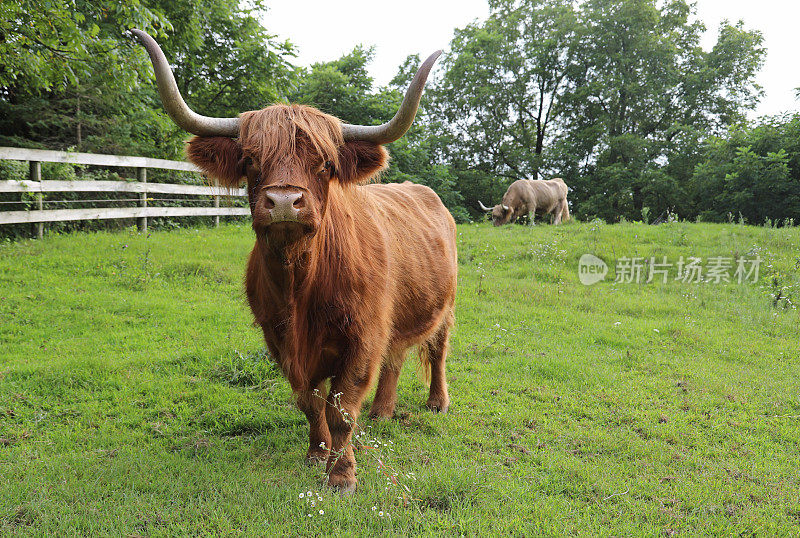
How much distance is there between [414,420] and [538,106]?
105ft

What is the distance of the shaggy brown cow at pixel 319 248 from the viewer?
2.46m

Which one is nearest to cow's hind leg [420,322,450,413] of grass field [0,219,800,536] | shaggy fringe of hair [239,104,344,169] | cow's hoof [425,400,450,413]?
cow's hoof [425,400,450,413]

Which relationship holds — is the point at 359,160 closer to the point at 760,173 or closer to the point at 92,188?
the point at 92,188

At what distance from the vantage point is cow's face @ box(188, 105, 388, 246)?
2289 mm

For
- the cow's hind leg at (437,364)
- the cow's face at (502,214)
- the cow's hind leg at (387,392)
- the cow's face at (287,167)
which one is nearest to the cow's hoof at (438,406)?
the cow's hind leg at (437,364)

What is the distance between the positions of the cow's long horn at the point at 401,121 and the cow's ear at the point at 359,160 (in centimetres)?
5

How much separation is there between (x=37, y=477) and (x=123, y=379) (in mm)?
1512

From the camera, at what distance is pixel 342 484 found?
3.05m

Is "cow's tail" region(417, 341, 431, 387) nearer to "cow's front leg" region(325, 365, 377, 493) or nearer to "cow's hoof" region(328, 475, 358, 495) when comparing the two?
"cow's front leg" region(325, 365, 377, 493)

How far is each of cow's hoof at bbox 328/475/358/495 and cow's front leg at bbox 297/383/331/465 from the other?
241 mm

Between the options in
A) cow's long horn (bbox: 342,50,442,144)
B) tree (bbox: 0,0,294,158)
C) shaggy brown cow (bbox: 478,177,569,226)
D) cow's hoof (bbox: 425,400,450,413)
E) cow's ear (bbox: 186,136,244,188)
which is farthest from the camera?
shaggy brown cow (bbox: 478,177,569,226)

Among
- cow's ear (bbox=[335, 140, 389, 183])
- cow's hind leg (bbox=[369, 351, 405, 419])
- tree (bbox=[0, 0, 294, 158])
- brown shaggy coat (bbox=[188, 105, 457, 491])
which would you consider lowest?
cow's hind leg (bbox=[369, 351, 405, 419])

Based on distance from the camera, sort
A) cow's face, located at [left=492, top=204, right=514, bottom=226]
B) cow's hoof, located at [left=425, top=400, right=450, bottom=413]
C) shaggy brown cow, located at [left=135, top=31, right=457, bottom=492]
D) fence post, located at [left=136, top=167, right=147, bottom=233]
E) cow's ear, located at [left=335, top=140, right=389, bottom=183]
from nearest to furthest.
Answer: shaggy brown cow, located at [left=135, top=31, right=457, bottom=492], cow's ear, located at [left=335, top=140, right=389, bottom=183], cow's hoof, located at [left=425, top=400, right=450, bottom=413], fence post, located at [left=136, top=167, right=147, bottom=233], cow's face, located at [left=492, top=204, right=514, bottom=226]

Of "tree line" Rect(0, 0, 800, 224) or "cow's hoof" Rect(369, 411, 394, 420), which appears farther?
"tree line" Rect(0, 0, 800, 224)
